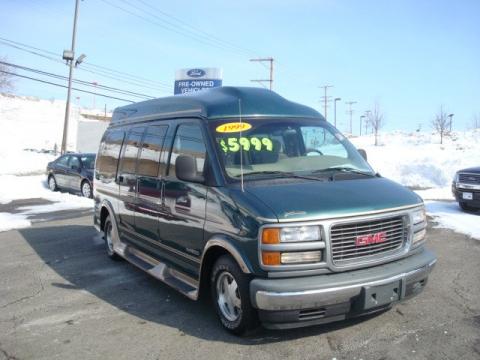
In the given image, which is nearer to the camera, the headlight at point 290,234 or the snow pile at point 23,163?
the headlight at point 290,234

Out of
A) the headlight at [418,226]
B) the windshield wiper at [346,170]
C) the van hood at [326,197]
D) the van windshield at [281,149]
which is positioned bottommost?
the headlight at [418,226]

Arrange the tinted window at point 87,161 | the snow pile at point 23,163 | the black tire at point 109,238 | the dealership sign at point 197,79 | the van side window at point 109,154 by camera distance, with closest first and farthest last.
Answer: the van side window at point 109,154 → the black tire at point 109,238 → the tinted window at point 87,161 → the dealership sign at point 197,79 → the snow pile at point 23,163

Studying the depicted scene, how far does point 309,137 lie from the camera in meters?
5.18

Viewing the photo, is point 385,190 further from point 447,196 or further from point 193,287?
point 447,196

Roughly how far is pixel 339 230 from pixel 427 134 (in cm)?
6162

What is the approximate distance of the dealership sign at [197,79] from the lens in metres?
20.9

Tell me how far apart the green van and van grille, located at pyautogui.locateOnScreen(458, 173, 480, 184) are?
6.10 meters

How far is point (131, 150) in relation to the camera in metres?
6.36

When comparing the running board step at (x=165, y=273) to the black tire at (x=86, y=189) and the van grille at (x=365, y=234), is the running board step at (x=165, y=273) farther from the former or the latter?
the black tire at (x=86, y=189)

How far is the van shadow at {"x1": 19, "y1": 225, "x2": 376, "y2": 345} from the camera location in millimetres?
4203

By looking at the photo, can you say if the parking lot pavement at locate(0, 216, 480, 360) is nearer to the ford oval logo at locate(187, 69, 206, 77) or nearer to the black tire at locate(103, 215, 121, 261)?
the black tire at locate(103, 215, 121, 261)

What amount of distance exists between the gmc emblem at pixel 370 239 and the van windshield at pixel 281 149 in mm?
907

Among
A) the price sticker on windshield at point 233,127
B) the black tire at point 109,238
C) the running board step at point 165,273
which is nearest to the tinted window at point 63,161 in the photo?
the black tire at point 109,238

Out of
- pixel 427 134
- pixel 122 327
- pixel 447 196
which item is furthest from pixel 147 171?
pixel 427 134
